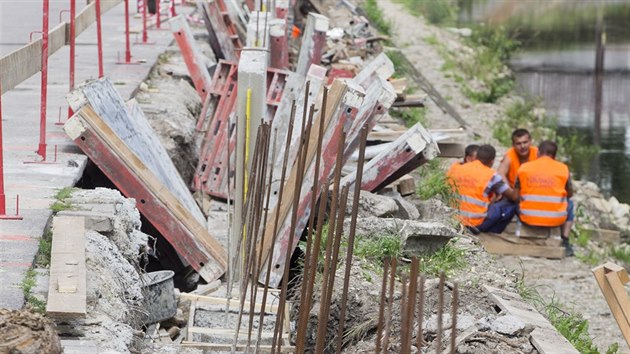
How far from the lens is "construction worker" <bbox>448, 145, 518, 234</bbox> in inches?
482

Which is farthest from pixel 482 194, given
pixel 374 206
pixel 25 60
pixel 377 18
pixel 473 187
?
pixel 377 18

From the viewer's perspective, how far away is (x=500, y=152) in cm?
1688

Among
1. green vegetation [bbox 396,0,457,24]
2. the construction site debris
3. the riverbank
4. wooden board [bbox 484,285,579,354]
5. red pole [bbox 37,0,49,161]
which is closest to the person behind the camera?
the construction site debris

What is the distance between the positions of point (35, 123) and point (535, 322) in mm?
5294

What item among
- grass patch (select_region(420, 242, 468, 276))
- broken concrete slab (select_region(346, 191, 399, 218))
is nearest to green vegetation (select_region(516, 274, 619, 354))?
grass patch (select_region(420, 242, 468, 276))

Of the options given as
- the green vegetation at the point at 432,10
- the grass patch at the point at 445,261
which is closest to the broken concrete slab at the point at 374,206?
the grass patch at the point at 445,261

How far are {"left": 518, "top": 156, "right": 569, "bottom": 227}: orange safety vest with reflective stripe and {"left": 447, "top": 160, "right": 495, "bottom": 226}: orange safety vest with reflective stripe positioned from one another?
42cm

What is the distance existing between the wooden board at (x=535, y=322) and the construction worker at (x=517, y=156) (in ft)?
17.4

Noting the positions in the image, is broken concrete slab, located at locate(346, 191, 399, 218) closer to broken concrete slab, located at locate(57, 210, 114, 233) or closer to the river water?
broken concrete slab, located at locate(57, 210, 114, 233)

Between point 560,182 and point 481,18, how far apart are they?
19.8m

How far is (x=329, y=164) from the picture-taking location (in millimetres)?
9109

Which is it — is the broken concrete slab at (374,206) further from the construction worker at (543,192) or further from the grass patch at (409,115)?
the grass patch at (409,115)

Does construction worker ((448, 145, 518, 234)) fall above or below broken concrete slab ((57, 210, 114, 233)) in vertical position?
below

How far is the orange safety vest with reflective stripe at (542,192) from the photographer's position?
492 inches
